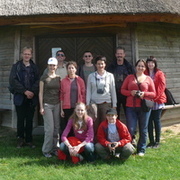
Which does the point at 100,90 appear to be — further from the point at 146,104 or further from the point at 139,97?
the point at 146,104

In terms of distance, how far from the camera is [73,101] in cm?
481

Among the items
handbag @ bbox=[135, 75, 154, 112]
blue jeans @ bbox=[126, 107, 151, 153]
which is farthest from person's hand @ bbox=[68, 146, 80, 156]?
handbag @ bbox=[135, 75, 154, 112]

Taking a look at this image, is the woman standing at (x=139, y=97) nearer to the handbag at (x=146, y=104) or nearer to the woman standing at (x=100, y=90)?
the handbag at (x=146, y=104)

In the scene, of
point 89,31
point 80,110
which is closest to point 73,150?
point 80,110

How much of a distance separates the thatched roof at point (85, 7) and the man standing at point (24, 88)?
1.18 meters

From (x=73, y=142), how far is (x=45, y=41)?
10.5 feet

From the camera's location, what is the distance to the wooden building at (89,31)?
19.1 feet

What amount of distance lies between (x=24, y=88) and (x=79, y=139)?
154 centimetres

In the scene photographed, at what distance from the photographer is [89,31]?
21.6 ft

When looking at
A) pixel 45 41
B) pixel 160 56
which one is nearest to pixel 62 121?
pixel 45 41

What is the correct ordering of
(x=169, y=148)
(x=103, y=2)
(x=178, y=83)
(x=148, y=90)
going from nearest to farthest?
(x=148, y=90), (x=169, y=148), (x=103, y=2), (x=178, y=83)

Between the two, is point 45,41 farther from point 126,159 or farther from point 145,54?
point 126,159

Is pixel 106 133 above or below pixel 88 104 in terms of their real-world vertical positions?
below

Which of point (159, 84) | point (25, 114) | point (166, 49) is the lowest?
point (25, 114)
